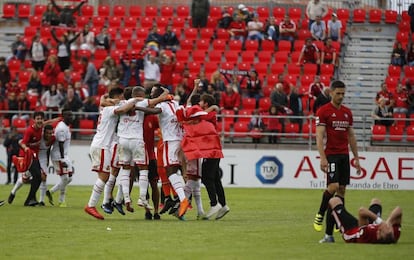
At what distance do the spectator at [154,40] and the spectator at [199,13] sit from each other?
1.88m

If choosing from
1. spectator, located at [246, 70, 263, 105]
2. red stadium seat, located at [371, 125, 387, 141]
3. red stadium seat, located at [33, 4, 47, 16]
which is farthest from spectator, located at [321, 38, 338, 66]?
red stadium seat, located at [33, 4, 47, 16]

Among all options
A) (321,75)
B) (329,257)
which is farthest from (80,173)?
(329,257)

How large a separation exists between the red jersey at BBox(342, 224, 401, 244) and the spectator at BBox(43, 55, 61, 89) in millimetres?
23246

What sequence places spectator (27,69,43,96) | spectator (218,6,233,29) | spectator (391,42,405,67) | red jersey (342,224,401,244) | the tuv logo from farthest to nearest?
spectator (218,6,233,29), spectator (391,42,405,67), spectator (27,69,43,96), the tuv logo, red jersey (342,224,401,244)

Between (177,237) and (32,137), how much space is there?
8.97 metres

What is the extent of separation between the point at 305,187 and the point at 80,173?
6889 millimetres

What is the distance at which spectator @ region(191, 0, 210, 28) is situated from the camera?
39094 mm

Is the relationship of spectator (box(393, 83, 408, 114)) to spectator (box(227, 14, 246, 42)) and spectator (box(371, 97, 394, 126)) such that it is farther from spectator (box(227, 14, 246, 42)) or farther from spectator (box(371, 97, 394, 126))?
spectator (box(227, 14, 246, 42))

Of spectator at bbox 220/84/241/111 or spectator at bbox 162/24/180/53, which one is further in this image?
spectator at bbox 162/24/180/53

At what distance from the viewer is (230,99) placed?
3497cm

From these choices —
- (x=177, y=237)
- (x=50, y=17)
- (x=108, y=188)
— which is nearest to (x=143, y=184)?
(x=108, y=188)

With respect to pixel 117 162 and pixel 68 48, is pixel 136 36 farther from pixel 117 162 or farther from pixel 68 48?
pixel 117 162

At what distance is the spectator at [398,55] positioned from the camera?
37188 mm

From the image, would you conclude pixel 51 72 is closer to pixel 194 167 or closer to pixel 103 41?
pixel 103 41
